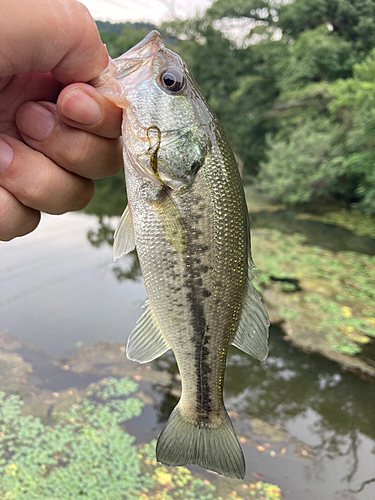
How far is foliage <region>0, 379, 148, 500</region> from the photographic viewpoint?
3729mm

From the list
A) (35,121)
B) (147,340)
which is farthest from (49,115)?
(147,340)

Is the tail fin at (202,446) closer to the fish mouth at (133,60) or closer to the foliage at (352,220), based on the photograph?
the fish mouth at (133,60)

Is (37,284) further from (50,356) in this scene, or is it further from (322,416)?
(322,416)

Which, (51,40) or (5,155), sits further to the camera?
(5,155)

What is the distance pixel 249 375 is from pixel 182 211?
15.6 feet

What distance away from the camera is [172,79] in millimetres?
1708

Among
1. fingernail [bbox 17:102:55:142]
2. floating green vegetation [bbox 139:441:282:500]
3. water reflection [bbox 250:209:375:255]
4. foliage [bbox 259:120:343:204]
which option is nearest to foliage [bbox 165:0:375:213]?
foliage [bbox 259:120:343:204]

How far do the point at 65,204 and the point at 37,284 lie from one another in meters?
6.85

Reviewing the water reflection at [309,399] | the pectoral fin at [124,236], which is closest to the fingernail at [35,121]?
the pectoral fin at [124,236]

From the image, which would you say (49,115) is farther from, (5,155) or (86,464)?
(86,464)

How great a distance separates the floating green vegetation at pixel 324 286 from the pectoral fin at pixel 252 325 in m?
4.69

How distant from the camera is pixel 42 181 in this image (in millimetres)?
1911

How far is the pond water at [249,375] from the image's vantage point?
→ 13.8 feet

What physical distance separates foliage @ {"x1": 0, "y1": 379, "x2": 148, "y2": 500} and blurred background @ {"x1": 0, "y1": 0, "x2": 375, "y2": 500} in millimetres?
14
